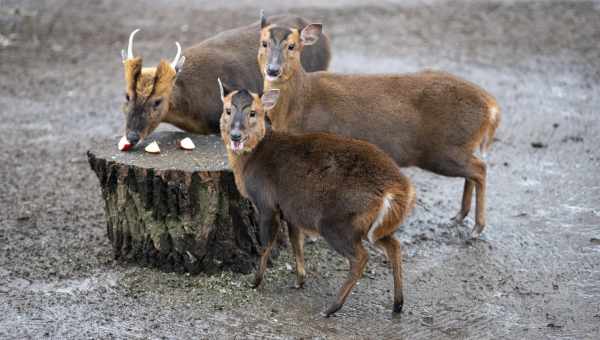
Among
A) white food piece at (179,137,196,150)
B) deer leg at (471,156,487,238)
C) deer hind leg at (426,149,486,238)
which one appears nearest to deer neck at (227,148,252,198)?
white food piece at (179,137,196,150)

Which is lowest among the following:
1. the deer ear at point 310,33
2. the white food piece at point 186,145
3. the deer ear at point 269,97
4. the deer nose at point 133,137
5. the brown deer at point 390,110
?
the white food piece at point 186,145

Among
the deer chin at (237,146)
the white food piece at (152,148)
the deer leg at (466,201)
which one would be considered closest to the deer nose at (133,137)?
the white food piece at (152,148)

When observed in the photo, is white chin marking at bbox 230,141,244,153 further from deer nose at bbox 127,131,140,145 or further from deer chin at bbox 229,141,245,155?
deer nose at bbox 127,131,140,145

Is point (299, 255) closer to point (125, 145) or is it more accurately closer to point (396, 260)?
point (396, 260)

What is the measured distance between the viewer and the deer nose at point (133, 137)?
6.63 meters

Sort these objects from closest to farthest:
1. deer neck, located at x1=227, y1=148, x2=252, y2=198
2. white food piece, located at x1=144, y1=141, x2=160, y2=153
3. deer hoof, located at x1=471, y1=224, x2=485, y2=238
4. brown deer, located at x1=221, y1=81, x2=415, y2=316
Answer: brown deer, located at x1=221, y1=81, x2=415, y2=316 → deer neck, located at x1=227, y1=148, x2=252, y2=198 → white food piece, located at x1=144, y1=141, x2=160, y2=153 → deer hoof, located at x1=471, y1=224, x2=485, y2=238

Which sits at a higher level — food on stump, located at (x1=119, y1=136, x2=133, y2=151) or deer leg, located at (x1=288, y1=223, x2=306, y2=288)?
food on stump, located at (x1=119, y1=136, x2=133, y2=151)

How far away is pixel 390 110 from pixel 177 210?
1792mm

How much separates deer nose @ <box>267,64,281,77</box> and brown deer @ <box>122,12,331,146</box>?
0.56m

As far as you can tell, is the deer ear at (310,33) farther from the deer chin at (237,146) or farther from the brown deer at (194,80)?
the deer chin at (237,146)

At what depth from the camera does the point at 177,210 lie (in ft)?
20.6

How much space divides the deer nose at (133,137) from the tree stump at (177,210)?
0.08 m

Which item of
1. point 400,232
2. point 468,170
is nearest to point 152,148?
point 400,232

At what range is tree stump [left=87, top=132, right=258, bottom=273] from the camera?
621cm
